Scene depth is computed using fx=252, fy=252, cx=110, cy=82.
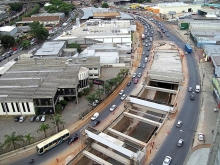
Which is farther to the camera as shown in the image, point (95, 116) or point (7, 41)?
point (7, 41)

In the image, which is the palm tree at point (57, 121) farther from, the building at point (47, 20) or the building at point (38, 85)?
the building at point (47, 20)

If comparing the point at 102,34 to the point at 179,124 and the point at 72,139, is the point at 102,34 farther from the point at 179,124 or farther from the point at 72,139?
the point at 72,139

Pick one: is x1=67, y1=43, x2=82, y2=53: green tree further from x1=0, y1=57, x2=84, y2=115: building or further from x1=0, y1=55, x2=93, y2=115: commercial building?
x1=0, y1=57, x2=84, y2=115: building

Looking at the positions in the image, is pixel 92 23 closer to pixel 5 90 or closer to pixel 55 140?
pixel 5 90

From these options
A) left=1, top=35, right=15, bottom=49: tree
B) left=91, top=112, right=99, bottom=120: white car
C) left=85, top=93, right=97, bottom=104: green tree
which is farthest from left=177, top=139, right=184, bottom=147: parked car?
left=1, top=35, right=15, bottom=49: tree

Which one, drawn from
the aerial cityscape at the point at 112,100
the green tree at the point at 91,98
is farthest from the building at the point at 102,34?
the green tree at the point at 91,98

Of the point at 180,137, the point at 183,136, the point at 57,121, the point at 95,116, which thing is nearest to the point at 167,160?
the point at 180,137
